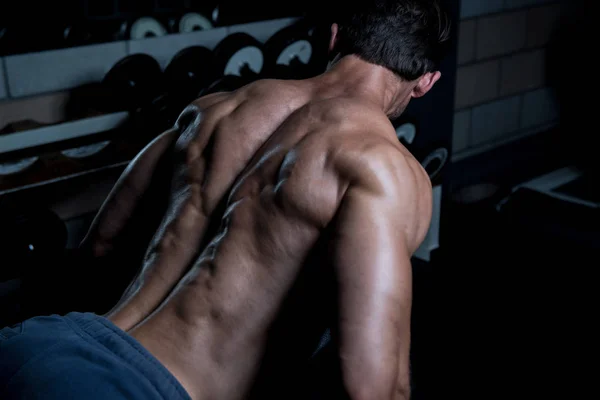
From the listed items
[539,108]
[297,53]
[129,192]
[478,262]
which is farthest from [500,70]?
[129,192]

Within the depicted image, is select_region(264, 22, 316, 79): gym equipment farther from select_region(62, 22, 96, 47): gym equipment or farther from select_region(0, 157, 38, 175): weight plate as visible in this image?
select_region(0, 157, 38, 175): weight plate

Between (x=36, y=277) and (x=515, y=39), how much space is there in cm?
287

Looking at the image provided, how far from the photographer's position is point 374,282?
2.97 feet

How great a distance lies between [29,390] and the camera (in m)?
0.88

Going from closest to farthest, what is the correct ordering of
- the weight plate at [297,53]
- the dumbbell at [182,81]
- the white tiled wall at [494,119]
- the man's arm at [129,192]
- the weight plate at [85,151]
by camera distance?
the man's arm at [129,192]
the weight plate at [85,151]
the dumbbell at [182,81]
the weight plate at [297,53]
the white tiled wall at [494,119]

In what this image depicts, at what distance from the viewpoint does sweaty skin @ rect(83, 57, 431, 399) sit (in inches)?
36.1

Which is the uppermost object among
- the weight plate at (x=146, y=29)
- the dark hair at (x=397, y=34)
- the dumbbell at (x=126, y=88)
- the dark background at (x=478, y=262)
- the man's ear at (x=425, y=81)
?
the dark hair at (x=397, y=34)

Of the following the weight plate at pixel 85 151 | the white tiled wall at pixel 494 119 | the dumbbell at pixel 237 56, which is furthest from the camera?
the white tiled wall at pixel 494 119

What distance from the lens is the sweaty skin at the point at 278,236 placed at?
92 centimetres

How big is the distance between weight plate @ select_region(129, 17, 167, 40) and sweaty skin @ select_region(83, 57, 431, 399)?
1.34m

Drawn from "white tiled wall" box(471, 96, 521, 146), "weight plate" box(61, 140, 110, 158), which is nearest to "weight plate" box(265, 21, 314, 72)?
"weight plate" box(61, 140, 110, 158)

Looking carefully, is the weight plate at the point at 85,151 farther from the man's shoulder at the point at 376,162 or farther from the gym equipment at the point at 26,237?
the man's shoulder at the point at 376,162

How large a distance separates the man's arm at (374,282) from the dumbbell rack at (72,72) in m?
1.17

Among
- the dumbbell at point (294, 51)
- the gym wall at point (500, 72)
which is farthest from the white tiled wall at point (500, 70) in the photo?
the dumbbell at point (294, 51)
